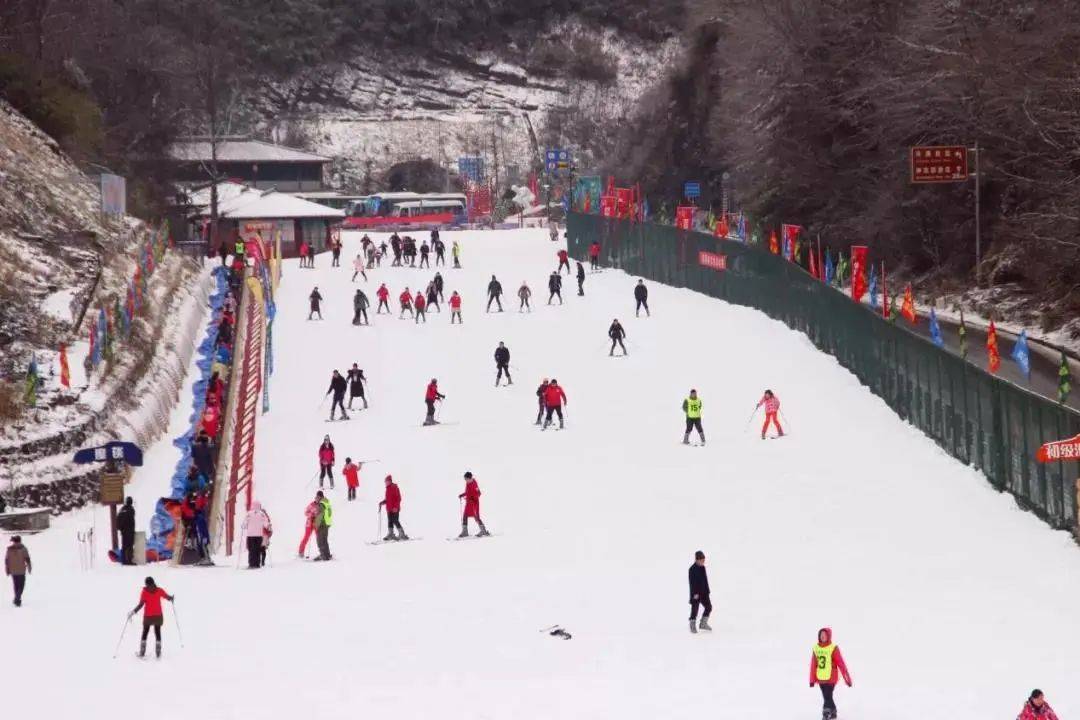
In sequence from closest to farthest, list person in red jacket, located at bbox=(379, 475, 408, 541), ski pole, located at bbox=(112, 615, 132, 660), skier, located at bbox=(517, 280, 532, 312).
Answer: ski pole, located at bbox=(112, 615, 132, 660), person in red jacket, located at bbox=(379, 475, 408, 541), skier, located at bbox=(517, 280, 532, 312)

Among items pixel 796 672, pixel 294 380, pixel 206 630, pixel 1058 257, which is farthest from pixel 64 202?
pixel 796 672

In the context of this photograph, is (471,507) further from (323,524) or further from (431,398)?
(431,398)

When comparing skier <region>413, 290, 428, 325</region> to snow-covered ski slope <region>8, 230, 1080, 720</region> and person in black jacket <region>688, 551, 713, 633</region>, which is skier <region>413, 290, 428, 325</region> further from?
person in black jacket <region>688, 551, 713, 633</region>

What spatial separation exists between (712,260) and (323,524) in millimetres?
31314

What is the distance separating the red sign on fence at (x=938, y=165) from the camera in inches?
1918

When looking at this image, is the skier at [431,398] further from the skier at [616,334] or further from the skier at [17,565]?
the skier at [17,565]

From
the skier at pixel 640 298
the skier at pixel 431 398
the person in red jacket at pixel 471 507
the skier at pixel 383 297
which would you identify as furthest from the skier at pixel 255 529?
the skier at pixel 383 297

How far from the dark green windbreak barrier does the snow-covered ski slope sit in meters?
0.47

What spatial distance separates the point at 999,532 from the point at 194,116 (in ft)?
277

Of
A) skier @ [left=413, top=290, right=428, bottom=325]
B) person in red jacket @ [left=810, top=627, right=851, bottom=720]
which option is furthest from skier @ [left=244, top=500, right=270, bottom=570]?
skier @ [left=413, top=290, right=428, bottom=325]

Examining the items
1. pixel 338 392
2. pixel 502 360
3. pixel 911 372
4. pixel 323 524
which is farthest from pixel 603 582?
pixel 502 360

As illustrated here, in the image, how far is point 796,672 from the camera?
59.5ft

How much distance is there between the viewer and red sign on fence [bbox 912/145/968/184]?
48.7 metres

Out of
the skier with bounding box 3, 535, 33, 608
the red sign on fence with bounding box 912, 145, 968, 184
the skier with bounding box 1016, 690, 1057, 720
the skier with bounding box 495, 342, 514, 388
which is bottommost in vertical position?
the skier with bounding box 1016, 690, 1057, 720
